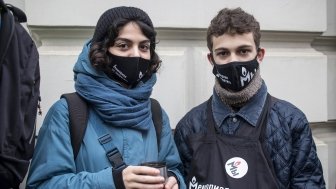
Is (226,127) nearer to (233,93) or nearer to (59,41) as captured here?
(233,93)

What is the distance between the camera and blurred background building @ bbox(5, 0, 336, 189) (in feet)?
7.09

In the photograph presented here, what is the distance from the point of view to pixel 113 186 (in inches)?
54.9

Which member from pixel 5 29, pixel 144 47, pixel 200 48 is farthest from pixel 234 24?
pixel 5 29

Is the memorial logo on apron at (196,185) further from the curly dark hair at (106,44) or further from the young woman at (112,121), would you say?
the curly dark hair at (106,44)

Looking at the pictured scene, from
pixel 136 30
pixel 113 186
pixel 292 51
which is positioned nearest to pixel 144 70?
pixel 136 30

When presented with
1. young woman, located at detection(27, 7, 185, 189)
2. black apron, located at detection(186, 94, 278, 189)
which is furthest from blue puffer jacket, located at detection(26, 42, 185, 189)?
black apron, located at detection(186, 94, 278, 189)

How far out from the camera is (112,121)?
5.09 feet

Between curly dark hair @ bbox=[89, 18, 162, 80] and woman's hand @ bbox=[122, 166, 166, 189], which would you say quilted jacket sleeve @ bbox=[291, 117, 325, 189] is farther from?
curly dark hair @ bbox=[89, 18, 162, 80]

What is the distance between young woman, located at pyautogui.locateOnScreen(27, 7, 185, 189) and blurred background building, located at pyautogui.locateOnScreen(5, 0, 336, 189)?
0.58m

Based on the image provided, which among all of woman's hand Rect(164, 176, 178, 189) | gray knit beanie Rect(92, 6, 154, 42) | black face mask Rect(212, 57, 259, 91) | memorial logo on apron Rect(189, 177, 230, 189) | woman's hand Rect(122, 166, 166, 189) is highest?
gray knit beanie Rect(92, 6, 154, 42)

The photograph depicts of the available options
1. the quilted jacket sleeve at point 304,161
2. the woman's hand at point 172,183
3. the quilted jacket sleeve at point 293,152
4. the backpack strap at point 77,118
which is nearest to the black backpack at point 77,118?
the backpack strap at point 77,118

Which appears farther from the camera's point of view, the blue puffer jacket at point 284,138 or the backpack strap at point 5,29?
the blue puffer jacket at point 284,138

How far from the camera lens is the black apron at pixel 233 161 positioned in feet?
5.38

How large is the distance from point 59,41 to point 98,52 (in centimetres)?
69
